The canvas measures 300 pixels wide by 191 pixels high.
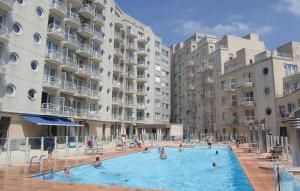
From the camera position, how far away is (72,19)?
40000 mm

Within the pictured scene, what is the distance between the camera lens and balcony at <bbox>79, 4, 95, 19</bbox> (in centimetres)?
4372

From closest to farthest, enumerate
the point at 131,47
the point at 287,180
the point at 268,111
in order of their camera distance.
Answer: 1. the point at 287,180
2. the point at 268,111
3. the point at 131,47

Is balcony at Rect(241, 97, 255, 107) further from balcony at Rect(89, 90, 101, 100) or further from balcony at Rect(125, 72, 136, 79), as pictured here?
balcony at Rect(89, 90, 101, 100)

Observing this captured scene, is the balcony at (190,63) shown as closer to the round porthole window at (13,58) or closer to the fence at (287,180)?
the round porthole window at (13,58)

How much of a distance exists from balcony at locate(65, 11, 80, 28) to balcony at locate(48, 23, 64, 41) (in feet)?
8.22

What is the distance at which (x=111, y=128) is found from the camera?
54.6 metres

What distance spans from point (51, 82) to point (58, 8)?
31.1 feet

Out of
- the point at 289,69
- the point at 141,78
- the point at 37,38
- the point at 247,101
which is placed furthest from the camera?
the point at 141,78

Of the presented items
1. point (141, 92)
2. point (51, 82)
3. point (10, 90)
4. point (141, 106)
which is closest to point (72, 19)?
point (51, 82)

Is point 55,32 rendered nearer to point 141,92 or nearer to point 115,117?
point 115,117

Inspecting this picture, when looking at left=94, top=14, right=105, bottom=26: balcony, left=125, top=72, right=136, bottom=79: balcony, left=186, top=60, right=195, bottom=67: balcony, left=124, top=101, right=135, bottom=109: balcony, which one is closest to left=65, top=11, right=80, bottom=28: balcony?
left=94, top=14, right=105, bottom=26: balcony

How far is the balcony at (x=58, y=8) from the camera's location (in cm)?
3525

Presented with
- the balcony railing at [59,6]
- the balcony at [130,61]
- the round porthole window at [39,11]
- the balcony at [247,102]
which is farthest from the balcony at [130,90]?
the round porthole window at [39,11]

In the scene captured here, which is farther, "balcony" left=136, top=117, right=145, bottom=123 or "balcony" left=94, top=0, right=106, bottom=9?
"balcony" left=136, top=117, right=145, bottom=123
